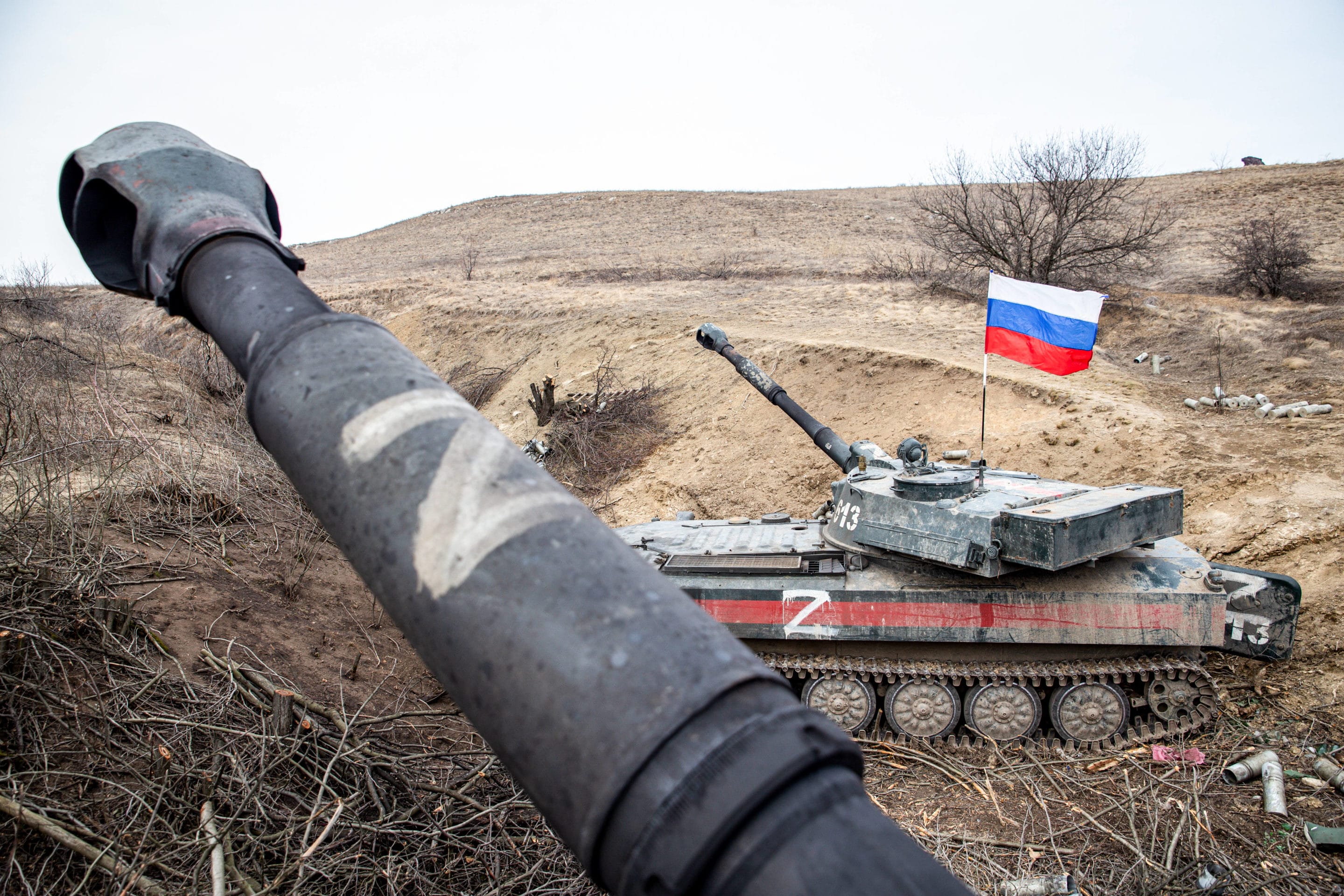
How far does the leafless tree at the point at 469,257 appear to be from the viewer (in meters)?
28.4

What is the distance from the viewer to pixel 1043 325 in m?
7.34

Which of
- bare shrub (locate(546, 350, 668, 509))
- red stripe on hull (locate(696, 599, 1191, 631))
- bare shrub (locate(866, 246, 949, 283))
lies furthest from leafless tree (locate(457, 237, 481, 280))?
red stripe on hull (locate(696, 599, 1191, 631))

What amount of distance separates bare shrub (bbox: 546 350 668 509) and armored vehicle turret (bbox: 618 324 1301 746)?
6.98m

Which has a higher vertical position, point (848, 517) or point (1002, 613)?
point (848, 517)

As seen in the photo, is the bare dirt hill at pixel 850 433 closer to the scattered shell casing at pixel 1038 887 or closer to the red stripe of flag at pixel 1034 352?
the scattered shell casing at pixel 1038 887

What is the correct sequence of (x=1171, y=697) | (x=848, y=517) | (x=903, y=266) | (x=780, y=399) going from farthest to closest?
(x=903, y=266) < (x=780, y=399) < (x=848, y=517) < (x=1171, y=697)

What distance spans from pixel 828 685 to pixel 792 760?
568 centimetres

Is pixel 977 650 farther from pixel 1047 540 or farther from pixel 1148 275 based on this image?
pixel 1148 275

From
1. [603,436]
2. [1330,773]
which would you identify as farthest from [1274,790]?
[603,436]

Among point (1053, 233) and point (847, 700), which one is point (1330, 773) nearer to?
point (847, 700)

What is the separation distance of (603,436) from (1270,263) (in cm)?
1319

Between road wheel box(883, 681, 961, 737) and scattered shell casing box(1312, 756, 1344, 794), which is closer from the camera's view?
scattered shell casing box(1312, 756, 1344, 794)

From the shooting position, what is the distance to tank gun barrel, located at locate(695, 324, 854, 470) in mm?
7832

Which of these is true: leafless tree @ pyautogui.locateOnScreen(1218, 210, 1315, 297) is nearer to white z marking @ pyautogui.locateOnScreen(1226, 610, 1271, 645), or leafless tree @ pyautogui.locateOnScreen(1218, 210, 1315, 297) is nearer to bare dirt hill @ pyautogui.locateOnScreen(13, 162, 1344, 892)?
bare dirt hill @ pyautogui.locateOnScreen(13, 162, 1344, 892)
